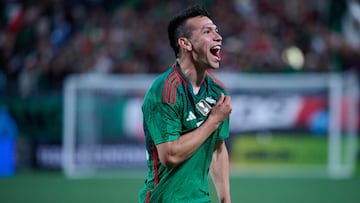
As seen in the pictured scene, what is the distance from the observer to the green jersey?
4082mm

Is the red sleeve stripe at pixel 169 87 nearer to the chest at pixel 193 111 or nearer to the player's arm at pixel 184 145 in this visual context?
the chest at pixel 193 111

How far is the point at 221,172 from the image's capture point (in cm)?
454

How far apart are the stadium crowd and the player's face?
10.8 metres

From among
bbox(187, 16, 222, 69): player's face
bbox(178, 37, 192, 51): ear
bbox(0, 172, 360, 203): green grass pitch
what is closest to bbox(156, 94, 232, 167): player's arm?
bbox(187, 16, 222, 69): player's face

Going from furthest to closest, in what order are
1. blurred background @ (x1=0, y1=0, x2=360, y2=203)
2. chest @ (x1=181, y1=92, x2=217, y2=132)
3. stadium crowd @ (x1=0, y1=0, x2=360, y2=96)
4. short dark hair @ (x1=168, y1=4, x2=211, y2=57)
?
stadium crowd @ (x1=0, y1=0, x2=360, y2=96)
blurred background @ (x1=0, y1=0, x2=360, y2=203)
short dark hair @ (x1=168, y1=4, x2=211, y2=57)
chest @ (x1=181, y1=92, x2=217, y2=132)

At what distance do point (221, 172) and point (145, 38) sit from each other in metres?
12.1

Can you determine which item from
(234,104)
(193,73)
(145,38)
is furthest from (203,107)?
(145,38)

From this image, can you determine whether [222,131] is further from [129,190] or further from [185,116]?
[129,190]

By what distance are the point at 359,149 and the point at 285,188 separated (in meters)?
2.82

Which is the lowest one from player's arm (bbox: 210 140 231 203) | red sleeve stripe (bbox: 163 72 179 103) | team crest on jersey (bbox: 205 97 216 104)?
player's arm (bbox: 210 140 231 203)

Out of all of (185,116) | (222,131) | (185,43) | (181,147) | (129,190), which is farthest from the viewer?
(129,190)

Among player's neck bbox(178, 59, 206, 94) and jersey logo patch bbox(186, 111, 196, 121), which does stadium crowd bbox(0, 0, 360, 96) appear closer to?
player's neck bbox(178, 59, 206, 94)

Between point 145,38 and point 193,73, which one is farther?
point 145,38

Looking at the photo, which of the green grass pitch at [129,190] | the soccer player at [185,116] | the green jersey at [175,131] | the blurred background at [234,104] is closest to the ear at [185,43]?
the soccer player at [185,116]
